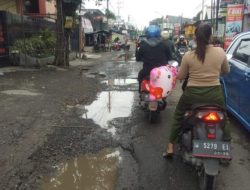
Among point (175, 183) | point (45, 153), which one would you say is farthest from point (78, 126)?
point (175, 183)

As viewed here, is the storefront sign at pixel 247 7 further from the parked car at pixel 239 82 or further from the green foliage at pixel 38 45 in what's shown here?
the parked car at pixel 239 82

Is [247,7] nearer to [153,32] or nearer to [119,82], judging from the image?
[119,82]

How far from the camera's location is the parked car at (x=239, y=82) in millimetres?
6066

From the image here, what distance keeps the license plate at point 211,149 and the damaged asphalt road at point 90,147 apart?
55cm

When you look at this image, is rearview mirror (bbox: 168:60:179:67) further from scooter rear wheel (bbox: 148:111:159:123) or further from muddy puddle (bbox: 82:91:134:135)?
muddy puddle (bbox: 82:91:134:135)

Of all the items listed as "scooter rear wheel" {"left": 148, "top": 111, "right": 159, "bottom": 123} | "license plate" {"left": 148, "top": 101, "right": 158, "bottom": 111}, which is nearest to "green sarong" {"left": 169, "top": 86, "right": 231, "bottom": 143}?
"license plate" {"left": 148, "top": 101, "right": 158, "bottom": 111}

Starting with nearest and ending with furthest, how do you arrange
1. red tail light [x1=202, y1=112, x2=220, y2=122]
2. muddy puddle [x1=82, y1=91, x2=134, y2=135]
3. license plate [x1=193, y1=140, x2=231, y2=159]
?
license plate [x1=193, y1=140, x2=231, y2=159] → red tail light [x1=202, y1=112, x2=220, y2=122] → muddy puddle [x1=82, y1=91, x2=134, y2=135]

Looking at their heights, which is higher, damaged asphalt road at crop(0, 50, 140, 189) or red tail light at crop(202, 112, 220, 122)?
red tail light at crop(202, 112, 220, 122)

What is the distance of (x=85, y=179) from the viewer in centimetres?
451

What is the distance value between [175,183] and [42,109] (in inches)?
180

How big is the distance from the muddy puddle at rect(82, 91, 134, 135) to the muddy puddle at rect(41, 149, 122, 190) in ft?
4.10

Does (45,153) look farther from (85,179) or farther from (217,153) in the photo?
(217,153)

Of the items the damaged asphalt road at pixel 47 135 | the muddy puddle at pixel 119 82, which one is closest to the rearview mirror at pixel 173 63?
the damaged asphalt road at pixel 47 135

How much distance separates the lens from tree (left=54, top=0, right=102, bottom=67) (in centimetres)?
1719
